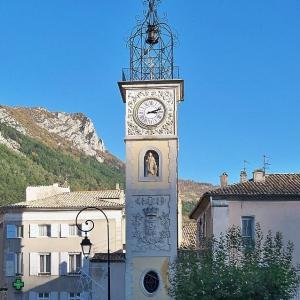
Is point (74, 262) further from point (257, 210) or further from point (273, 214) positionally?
point (273, 214)

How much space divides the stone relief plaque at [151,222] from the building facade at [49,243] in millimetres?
16610

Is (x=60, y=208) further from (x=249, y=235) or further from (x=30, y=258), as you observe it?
(x=249, y=235)

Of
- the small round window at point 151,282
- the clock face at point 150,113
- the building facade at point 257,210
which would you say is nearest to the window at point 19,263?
the small round window at point 151,282

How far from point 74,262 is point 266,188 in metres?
18.9

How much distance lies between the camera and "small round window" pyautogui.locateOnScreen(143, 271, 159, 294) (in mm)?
42875

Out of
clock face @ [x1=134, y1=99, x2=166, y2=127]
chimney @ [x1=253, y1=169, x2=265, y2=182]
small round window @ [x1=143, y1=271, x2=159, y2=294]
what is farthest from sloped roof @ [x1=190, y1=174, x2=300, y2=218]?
small round window @ [x1=143, y1=271, x2=159, y2=294]

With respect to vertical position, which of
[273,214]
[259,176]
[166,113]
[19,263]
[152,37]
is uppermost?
[152,37]

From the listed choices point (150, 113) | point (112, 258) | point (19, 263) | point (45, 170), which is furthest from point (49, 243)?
point (45, 170)

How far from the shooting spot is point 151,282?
4294cm

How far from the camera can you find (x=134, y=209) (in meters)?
43.3

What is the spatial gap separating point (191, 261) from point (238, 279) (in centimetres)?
268

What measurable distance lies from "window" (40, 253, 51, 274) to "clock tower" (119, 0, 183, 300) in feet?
59.9

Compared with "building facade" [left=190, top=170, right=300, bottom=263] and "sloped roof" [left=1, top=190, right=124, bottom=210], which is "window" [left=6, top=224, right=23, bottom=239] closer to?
"sloped roof" [left=1, top=190, right=124, bottom=210]

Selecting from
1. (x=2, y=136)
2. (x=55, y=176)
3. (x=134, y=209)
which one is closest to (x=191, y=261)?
(x=134, y=209)
